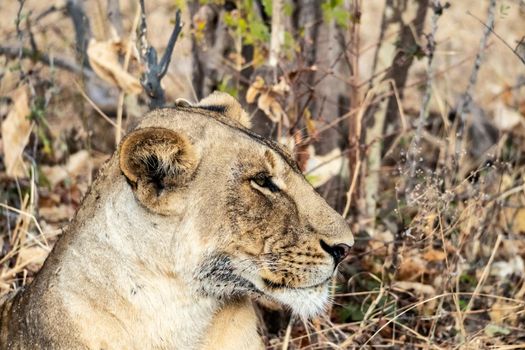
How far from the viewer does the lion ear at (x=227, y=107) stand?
339 centimetres

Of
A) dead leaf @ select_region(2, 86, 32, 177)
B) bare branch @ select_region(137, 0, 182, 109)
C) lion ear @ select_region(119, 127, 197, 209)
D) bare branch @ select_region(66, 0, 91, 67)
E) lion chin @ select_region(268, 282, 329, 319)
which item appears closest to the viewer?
lion ear @ select_region(119, 127, 197, 209)

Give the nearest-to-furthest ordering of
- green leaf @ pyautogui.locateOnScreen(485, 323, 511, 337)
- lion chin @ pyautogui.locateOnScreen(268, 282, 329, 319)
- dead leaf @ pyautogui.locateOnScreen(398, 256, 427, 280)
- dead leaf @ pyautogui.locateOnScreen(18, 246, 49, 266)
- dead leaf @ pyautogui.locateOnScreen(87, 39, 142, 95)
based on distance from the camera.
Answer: lion chin @ pyautogui.locateOnScreen(268, 282, 329, 319), green leaf @ pyautogui.locateOnScreen(485, 323, 511, 337), dead leaf @ pyautogui.locateOnScreen(87, 39, 142, 95), dead leaf @ pyautogui.locateOnScreen(18, 246, 49, 266), dead leaf @ pyautogui.locateOnScreen(398, 256, 427, 280)

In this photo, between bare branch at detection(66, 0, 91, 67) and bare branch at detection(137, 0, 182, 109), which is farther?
bare branch at detection(66, 0, 91, 67)

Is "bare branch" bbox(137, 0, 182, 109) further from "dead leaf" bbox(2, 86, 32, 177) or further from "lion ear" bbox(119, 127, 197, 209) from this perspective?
"dead leaf" bbox(2, 86, 32, 177)

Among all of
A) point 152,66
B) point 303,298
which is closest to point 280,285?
point 303,298

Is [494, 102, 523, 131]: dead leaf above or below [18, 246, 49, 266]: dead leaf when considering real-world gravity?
above

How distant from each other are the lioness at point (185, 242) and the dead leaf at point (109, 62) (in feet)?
4.31

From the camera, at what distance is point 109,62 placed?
172 inches

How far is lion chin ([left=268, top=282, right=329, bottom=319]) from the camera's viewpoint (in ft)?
9.93

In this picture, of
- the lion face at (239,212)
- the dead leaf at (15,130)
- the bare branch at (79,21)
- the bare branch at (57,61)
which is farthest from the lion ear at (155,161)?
the bare branch at (57,61)

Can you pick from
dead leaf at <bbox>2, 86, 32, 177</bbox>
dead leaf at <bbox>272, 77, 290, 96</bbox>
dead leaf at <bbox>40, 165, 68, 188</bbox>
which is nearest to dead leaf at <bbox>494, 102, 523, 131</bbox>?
dead leaf at <bbox>272, 77, 290, 96</bbox>

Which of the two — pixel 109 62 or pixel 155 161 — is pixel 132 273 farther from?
pixel 109 62

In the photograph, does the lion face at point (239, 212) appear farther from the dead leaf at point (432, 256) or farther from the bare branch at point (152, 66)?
the dead leaf at point (432, 256)

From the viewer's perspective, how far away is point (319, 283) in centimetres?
302
